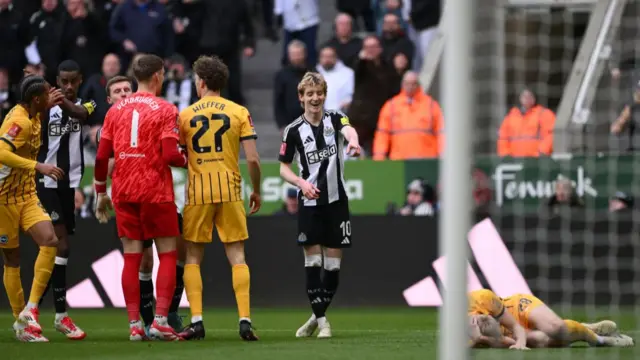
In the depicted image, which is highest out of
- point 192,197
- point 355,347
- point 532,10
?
point 532,10

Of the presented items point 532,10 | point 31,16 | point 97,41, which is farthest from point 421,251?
point 31,16

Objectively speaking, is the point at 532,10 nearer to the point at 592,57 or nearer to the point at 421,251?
the point at 592,57

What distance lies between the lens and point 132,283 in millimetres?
9938

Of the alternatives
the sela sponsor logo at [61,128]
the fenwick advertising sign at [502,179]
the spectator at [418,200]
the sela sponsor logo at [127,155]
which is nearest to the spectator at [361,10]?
the fenwick advertising sign at [502,179]

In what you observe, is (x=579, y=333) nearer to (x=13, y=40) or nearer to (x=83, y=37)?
(x=83, y=37)

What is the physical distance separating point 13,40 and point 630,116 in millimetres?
8876

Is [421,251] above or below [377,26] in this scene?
below

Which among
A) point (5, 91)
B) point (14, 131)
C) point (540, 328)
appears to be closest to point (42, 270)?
point (14, 131)

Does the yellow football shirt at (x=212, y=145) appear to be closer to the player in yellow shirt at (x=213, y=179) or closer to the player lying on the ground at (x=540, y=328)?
the player in yellow shirt at (x=213, y=179)

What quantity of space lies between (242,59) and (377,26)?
209cm

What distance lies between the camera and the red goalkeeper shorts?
32.5 feet

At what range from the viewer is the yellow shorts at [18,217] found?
34.3ft

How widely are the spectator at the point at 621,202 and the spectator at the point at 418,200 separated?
1982mm

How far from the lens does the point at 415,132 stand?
15469 millimetres
